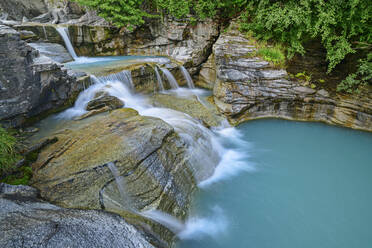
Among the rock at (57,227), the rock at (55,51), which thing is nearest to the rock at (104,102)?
the rock at (57,227)

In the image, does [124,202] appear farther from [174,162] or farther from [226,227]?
[226,227]

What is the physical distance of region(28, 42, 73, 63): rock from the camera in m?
8.45

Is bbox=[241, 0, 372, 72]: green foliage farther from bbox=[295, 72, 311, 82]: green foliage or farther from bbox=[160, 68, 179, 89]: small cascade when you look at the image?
bbox=[160, 68, 179, 89]: small cascade

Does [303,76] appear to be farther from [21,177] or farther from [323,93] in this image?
[21,177]

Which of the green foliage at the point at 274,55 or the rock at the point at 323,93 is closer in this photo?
the rock at the point at 323,93

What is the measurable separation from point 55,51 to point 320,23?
35.2ft

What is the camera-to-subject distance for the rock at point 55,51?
8.45 m

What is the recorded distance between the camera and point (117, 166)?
3.34m

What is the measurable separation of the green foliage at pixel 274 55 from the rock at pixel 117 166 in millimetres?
5078

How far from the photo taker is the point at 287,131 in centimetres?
686

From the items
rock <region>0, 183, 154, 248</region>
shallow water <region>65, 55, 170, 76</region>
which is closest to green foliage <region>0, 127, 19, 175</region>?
rock <region>0, 183, 154, 248</region>

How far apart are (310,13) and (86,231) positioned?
320 inches

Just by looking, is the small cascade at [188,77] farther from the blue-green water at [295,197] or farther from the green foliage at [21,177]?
the green foliage at [21,177]

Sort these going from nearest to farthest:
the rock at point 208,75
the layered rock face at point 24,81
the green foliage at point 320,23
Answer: the layered rock face at point 24,81 < the green foliage at point 320,23 < the rock at point 208,75
